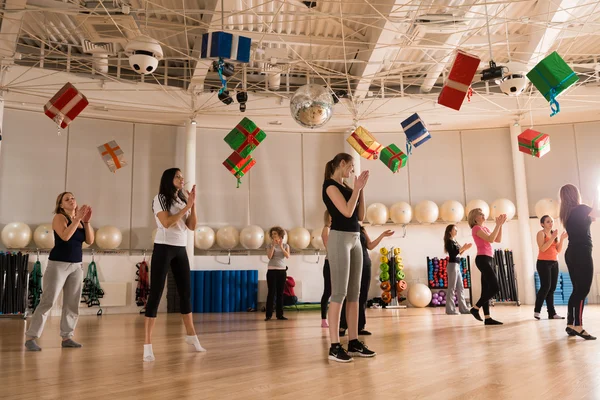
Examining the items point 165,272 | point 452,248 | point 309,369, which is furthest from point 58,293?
point 452,248

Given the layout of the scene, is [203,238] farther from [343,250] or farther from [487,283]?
[343,250]

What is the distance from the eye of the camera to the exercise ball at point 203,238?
11688mm

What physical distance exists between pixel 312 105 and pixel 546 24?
14.6 feet

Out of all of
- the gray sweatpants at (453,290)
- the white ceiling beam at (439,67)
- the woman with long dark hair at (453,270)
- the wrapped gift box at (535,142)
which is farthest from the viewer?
the white ceiling beam at (439,67)

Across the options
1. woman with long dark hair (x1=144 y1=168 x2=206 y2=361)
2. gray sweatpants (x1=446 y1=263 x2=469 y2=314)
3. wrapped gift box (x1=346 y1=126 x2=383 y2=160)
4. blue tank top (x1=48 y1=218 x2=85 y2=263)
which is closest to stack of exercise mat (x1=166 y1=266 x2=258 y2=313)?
wrapped gift box (x1=346 y1=126 x2=383 y2=160)

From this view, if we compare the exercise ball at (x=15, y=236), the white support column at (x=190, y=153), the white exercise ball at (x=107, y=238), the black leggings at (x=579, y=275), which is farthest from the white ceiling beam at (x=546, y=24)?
the exercise ball at (x=15, y=236)

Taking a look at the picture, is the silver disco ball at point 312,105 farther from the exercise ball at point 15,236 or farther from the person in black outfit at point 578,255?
the exercise ball at point 15,236

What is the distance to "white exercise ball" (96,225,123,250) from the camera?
435 inches

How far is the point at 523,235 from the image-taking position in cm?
1251

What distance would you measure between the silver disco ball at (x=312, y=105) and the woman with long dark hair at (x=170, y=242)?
268cm

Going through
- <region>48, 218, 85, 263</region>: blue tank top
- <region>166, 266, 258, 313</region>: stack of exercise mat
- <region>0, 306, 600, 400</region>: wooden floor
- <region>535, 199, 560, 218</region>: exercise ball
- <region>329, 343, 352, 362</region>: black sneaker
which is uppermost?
<region>535, 199, 560, 218</region>: exercise ball

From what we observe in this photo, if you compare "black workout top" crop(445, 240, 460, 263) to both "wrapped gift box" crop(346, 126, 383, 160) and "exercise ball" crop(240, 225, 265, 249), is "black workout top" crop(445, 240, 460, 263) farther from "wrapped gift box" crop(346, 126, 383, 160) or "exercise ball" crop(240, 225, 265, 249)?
"exercise ball" crop(240, 225, 265, 249)

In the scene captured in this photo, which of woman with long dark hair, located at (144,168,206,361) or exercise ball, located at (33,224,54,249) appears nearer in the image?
woman with long dark hair, located at (144,168,206,361)

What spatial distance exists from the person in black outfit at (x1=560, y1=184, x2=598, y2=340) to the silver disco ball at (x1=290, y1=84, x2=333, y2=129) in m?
2.98
